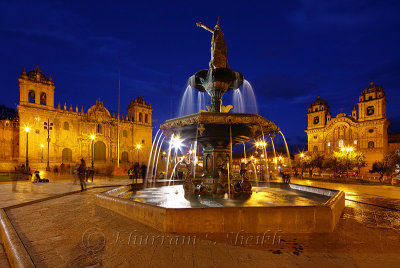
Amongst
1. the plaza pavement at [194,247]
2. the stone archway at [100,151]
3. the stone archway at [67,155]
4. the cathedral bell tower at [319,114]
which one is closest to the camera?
the plaza pavement at [194,247]

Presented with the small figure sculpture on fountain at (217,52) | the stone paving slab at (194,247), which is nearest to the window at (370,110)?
the small figure sculpture on fountain at (217,52)

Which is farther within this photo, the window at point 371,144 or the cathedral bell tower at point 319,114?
the cathedral bell tower at point 319,114

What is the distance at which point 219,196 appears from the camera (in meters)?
6.43

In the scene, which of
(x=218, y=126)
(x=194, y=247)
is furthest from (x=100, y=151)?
(x=194, y=247)

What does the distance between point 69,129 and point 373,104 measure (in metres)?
55.4

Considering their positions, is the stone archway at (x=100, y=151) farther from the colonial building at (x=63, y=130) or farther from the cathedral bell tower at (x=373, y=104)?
the cathedral bell tower at (x=373, y=104)

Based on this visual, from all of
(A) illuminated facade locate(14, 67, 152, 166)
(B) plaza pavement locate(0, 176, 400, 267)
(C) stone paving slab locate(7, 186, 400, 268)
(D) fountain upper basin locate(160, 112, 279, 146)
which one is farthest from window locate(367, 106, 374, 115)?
(B) plaza pavement locate(0, 176, 400, 267)

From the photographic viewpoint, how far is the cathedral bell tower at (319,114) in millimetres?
54156

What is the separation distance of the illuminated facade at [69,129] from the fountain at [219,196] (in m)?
29.1

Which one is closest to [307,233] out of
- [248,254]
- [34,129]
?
[248,254]

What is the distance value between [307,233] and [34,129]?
41097 millimetres

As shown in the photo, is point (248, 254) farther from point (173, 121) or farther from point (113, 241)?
point (173, 121)

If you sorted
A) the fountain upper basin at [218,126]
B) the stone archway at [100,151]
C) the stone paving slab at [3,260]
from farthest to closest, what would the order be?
the stone archway at [100,151]
the fountain upper basin at [218,126]
the stone paving slab at [3,260]

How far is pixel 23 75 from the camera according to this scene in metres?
35.4
